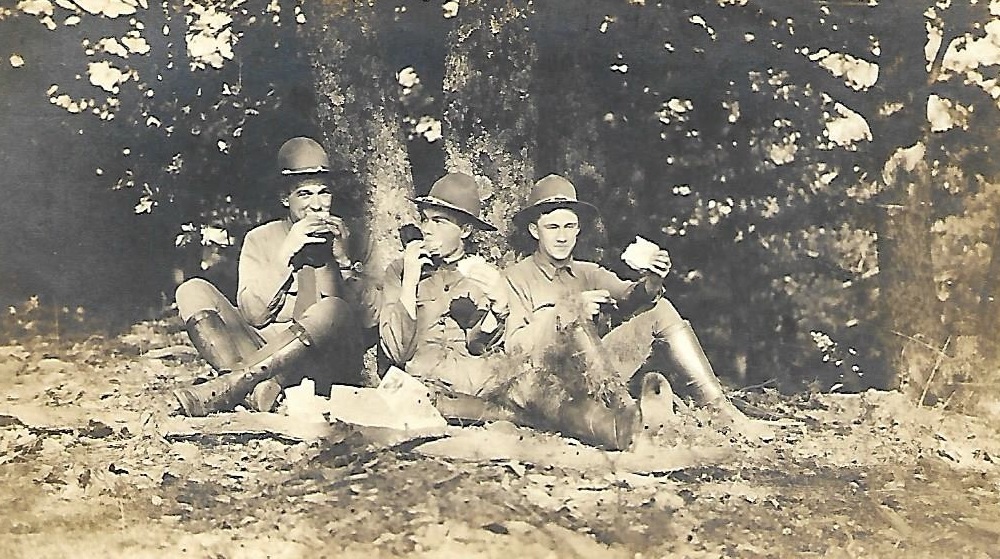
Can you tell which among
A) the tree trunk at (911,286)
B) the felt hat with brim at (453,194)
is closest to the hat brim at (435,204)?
the felt hat with brim at (453,194)

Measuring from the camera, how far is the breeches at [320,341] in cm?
216

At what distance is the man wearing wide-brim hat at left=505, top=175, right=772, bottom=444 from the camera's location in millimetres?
2180

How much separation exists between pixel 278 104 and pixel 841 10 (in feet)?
4.61

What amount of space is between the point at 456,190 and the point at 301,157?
39 centimetres

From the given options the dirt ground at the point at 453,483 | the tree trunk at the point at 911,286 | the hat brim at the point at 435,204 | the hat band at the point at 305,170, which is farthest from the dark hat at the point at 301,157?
the tree trunk at the point at 911,286

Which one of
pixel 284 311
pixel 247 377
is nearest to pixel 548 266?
pixel 284 311

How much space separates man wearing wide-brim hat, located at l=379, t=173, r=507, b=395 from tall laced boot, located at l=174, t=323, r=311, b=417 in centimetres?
22

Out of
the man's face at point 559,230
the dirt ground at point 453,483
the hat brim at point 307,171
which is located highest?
the hat brim at point 307,171

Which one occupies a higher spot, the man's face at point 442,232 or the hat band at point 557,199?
the hat band at point 557,199

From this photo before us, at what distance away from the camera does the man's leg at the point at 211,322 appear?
216cm

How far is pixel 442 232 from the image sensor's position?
2.18 meters

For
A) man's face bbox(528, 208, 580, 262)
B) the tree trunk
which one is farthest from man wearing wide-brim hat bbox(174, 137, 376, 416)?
the tree trunk

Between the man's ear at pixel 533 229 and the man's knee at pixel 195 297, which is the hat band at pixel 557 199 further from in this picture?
the man's knee at pixel 195 297

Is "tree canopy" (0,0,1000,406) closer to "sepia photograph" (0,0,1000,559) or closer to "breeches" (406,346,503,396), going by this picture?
"sepia photograph" (0,0,1000,559)
